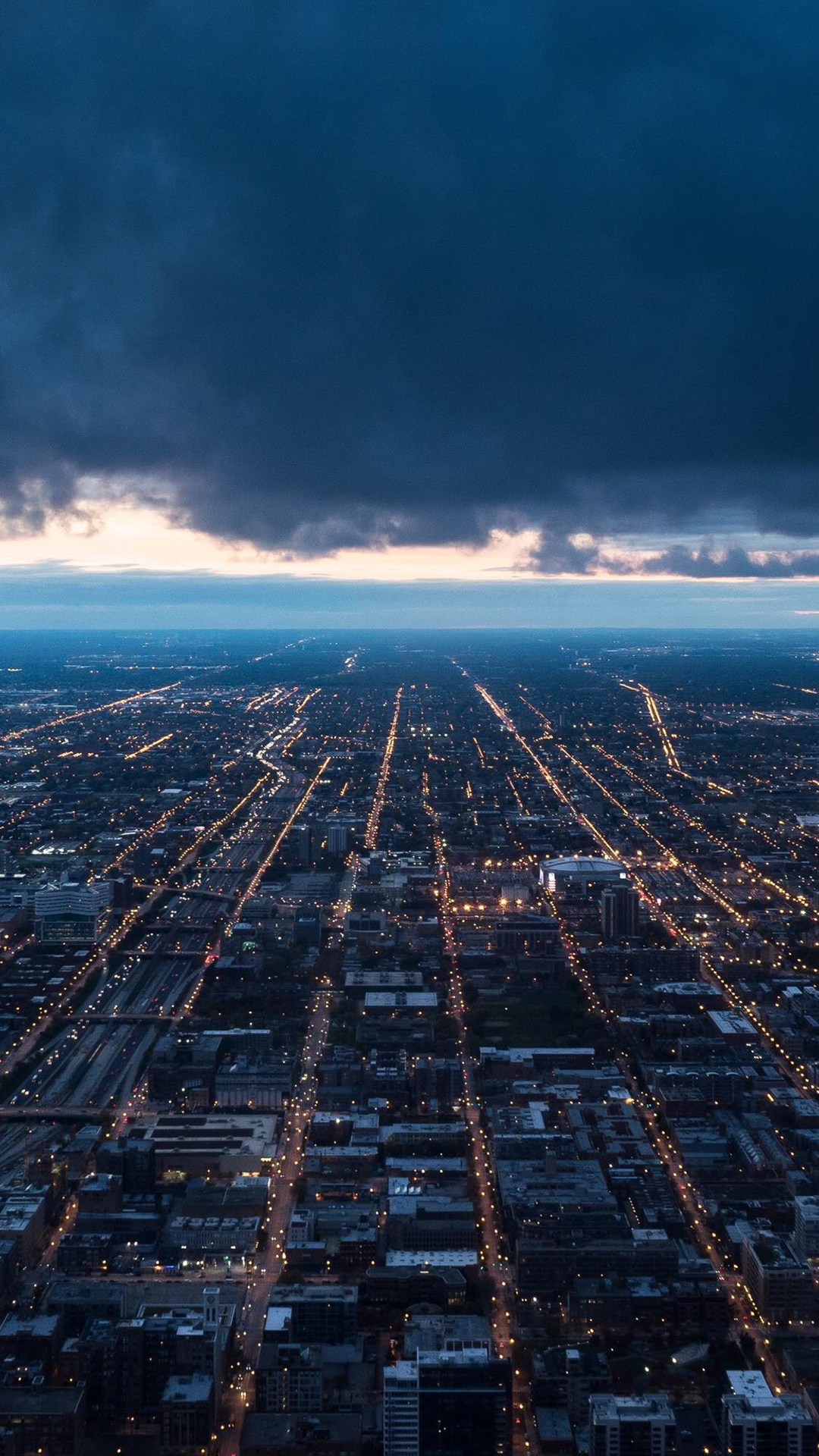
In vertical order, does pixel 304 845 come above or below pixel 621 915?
above

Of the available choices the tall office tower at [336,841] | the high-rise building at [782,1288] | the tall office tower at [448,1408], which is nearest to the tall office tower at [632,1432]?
the tall office tower at [448,1408]

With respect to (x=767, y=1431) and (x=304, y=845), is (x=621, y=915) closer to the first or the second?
(x=304, y=845)

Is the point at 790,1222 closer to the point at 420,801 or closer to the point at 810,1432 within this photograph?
the point at 810,1432

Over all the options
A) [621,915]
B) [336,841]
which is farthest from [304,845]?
[621,915]

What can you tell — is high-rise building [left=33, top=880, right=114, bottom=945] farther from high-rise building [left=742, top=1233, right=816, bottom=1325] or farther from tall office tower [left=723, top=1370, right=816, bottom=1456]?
tall office tower [left=723, top=1370, right=816, bottom=1456]

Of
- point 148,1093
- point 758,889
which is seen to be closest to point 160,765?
point 758,889

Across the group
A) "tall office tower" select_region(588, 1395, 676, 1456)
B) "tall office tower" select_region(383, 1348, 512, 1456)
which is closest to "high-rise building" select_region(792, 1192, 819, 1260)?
"tall office tower" select_region(588, 1395, 676, 1456)
